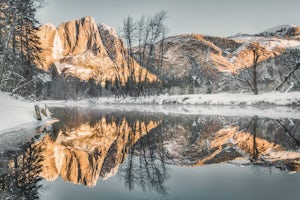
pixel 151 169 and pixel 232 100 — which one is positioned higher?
pixel 232 100

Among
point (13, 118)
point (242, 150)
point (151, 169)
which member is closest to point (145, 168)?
point (151, 169)

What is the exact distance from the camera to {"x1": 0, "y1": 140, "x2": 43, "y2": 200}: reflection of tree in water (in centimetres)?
465

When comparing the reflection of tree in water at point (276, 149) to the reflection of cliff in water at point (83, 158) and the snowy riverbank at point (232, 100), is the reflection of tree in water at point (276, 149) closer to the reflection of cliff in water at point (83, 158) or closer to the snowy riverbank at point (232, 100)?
the reflection of cliff in water at point (83, 158)

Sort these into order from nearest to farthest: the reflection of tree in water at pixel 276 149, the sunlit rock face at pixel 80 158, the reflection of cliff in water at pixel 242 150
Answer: the sunlit rock face at pixel 80 158, the reflection of tree in water at pixel 276 149, the reflection of cliff in water at pixel 242 150

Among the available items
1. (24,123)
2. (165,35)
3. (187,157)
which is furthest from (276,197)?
(165,35)

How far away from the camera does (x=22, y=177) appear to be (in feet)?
18.3

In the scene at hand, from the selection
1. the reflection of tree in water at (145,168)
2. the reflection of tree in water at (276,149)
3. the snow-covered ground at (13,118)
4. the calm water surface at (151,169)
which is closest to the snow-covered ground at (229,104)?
the reflection of tree in water at (276,149)

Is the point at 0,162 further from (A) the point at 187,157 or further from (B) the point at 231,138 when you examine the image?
(B) the point at 231,138

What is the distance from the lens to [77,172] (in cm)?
613

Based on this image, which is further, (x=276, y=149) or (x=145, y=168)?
(x=276, y=149)

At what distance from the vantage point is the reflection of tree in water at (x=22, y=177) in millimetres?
4650

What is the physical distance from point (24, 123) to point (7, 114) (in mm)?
1022

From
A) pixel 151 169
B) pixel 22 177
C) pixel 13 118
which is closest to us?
pixel 22 177

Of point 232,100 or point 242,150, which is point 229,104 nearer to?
point 232,100
